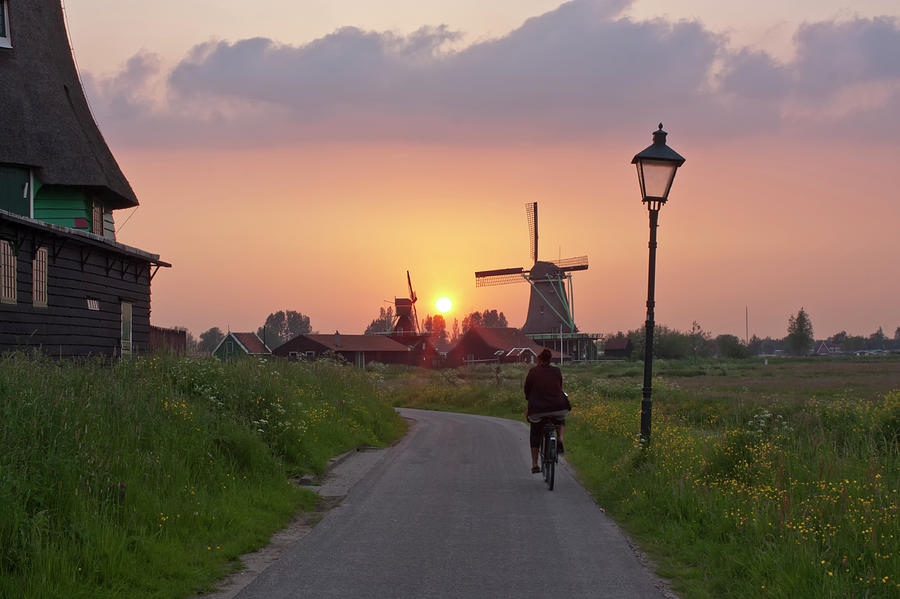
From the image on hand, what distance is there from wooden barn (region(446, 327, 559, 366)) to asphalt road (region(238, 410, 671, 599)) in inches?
2899

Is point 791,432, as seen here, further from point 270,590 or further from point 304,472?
point 270,590

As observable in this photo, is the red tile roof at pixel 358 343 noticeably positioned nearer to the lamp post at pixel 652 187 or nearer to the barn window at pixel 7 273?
the barn window at pixel 7 273

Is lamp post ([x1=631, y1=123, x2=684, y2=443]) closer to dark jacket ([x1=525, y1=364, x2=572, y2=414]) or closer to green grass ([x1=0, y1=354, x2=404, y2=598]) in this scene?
dark jacket ([x1=525, y1=364, x2=572, y2=414])

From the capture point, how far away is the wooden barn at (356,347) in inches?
3292

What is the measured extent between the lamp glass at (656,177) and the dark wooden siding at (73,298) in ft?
40.8

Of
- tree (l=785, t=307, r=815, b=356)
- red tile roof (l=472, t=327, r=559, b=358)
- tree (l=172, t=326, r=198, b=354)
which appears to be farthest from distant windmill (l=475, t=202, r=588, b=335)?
tree (l=785, t=307, r=815, b=356)

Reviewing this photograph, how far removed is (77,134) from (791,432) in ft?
73.7

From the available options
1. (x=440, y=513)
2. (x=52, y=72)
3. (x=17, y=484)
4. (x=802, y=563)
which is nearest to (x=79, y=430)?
(x=17, y=484)

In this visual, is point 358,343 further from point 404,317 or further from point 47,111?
point 47,111

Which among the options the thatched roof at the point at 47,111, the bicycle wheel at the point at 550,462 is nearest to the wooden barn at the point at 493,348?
the thatched roof at the point at 47,111

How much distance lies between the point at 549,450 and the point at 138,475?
20.1ft

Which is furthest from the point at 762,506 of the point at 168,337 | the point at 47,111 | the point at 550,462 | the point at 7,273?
the point at 168,337

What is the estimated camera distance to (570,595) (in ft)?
20.4

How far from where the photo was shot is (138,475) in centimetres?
824
